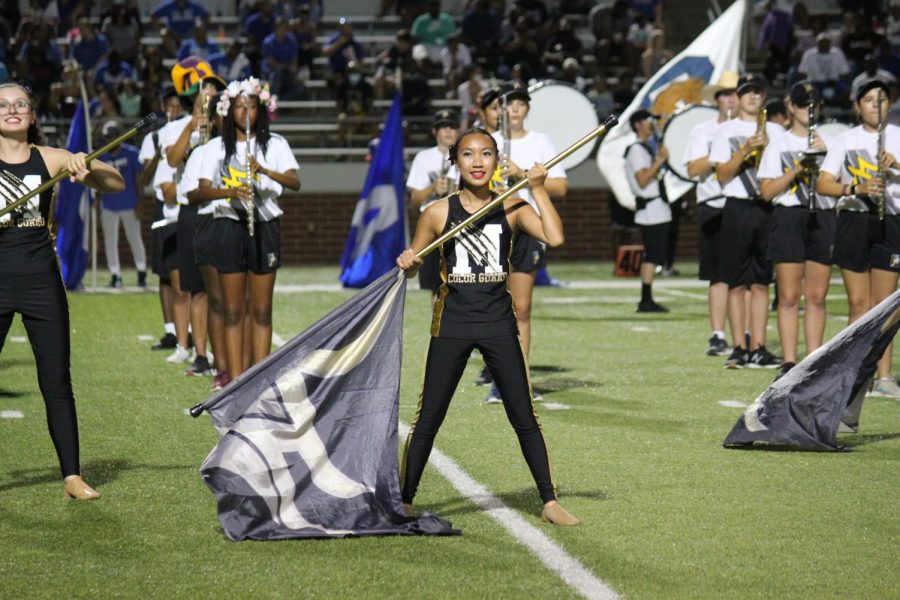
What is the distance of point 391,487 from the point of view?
576 centimetres

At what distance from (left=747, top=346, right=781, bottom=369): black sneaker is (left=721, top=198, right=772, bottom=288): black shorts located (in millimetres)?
513

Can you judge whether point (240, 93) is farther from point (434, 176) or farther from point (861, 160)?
point (861, 160)

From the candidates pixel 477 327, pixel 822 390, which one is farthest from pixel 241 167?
pixel 822 390

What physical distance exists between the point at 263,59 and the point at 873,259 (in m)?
16.4

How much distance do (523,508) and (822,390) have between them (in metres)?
2.03

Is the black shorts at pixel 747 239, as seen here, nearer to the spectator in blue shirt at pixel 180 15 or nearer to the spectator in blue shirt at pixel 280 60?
the spectator in blue shirt at pixel 280 60

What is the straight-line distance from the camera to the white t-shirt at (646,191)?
1479 cm

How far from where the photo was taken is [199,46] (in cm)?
2373

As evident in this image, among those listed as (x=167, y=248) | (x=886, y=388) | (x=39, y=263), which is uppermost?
(x=39, y=263)

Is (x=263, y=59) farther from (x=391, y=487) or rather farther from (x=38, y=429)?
(x=391, y=487)

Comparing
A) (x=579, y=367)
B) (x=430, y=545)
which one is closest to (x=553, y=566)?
(x=430, y=545)

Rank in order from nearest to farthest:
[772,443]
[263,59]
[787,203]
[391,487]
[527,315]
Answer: [391,487]
[772,443]
[527,315]
[787,203]
[263,59]

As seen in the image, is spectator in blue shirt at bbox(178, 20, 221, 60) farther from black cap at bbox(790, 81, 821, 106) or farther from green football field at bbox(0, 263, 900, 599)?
black cap at bbox(790, 81, 821, 106)

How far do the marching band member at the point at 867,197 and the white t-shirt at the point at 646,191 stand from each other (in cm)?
549
